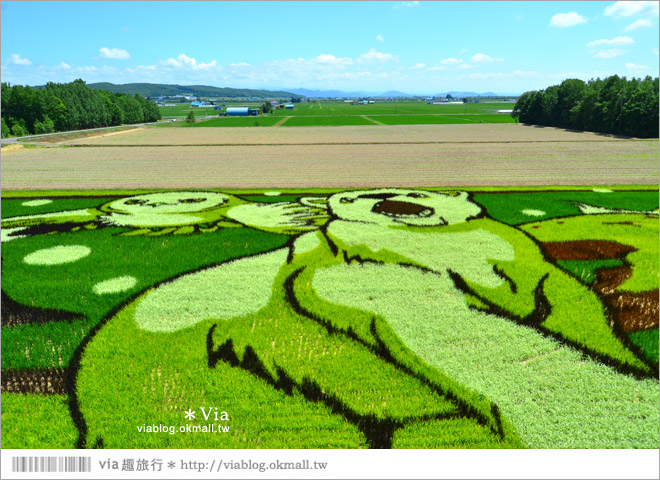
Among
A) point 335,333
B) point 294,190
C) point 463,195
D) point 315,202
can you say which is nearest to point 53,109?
point 294,190

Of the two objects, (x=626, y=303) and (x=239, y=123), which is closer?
(x=626, y=303)

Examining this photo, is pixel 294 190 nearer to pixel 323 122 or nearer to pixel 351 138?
pixel 351 138

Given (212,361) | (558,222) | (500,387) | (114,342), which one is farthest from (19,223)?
(558,222)

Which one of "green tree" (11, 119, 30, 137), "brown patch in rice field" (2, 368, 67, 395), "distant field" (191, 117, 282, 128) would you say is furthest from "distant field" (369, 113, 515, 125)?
"brown patch in rice field" (2, 368, 67, 395)

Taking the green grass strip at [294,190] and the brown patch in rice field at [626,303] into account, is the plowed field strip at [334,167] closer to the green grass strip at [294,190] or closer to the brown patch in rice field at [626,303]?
the green grass strip at [294,190]

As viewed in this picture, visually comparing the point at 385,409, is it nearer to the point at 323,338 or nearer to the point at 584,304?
the point at 323,338
